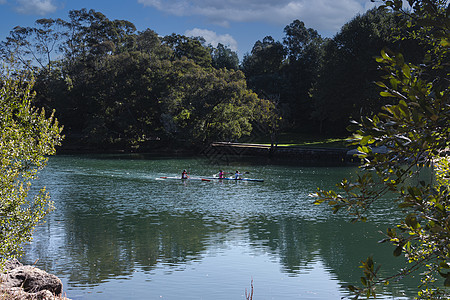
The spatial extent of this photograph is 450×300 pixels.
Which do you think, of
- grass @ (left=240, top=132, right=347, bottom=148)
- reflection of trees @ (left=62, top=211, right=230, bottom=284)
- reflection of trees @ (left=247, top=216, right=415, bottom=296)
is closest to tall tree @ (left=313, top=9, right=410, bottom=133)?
grass @ (left=240, top=132, right=347, bottom=148)

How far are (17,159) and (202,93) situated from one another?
183ft

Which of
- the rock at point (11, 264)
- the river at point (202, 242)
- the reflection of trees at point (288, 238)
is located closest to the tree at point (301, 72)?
the river at point (202, 242)

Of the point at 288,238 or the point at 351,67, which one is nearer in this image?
the point at 288,238

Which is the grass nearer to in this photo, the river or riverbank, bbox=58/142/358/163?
riverbank, bbox=58/142/358/163

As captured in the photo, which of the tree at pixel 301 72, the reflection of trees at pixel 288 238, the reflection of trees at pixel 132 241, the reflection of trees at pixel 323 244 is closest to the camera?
the reflection of trees at pixel 132 241

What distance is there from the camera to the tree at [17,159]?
11086 mm

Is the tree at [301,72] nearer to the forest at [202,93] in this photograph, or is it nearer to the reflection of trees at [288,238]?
the forest at [202,93]

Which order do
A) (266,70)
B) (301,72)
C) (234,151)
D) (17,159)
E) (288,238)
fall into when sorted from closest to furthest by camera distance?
(17,159) → (288,238) → (234,151) → (301,72) → (266,70)

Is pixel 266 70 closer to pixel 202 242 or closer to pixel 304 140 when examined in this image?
pixel 304 140

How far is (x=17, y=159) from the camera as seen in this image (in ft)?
39.9

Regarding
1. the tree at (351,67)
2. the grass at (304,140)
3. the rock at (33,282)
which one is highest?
the tree at (351,67)

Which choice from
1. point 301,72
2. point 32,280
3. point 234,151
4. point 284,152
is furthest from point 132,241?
point 301,72

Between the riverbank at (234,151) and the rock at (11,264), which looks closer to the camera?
the rock at (11,264)

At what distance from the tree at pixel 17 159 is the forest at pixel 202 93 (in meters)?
51.1
